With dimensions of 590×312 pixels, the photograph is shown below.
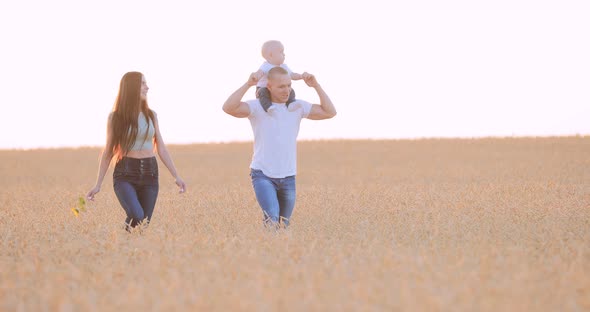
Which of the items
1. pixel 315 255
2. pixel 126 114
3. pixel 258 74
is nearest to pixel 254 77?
pixel 258 74

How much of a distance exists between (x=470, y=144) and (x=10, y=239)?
97.1 ft

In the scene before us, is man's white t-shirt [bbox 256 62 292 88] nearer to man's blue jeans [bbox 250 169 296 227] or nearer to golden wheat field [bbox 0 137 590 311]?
man's blue jeans [bbox 250 169 296 227]

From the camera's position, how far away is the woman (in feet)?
26.6

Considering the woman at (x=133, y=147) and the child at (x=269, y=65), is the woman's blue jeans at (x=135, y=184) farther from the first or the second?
the child at (x=269, y=65)

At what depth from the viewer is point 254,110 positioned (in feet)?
26.6

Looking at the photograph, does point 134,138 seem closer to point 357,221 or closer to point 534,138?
point 357,221

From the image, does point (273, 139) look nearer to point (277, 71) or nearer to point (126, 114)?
point (277, 71)

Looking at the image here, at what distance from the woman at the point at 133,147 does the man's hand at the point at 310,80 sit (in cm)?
152

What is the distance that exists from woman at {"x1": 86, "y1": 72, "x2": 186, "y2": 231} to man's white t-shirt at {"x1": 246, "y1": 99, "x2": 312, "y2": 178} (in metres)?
0.88

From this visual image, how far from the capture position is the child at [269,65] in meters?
8.06

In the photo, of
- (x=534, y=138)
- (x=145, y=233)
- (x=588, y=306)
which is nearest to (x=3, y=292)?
(x=145, y=233)

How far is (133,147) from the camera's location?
818 centimetres

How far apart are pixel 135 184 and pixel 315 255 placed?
248cm

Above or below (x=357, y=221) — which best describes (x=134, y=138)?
above
